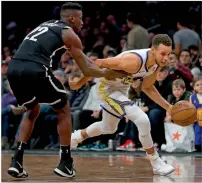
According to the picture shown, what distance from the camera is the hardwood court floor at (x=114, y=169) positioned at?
645cm

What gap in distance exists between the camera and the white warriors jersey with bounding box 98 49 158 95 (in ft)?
23.4

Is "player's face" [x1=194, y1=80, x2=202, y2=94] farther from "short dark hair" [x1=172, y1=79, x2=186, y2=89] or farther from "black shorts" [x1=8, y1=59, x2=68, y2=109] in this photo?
"black shorts" [x1=8, y1=59, x2=68, y2=109]

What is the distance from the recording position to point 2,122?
40.9ft

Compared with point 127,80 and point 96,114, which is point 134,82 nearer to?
point 96,114

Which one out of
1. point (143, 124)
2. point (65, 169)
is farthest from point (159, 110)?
point (65, 169)

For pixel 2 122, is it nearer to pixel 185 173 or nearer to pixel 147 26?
pixel 147 26

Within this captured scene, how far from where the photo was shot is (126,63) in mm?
6973

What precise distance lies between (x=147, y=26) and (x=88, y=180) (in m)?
8.58

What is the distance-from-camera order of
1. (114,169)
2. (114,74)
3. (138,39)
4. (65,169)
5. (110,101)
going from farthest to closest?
(138,39), (114,169), (110,101), (114,74), (65,169)

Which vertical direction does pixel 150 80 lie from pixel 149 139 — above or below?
above

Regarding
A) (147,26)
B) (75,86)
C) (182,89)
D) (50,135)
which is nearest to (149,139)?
(75,86)

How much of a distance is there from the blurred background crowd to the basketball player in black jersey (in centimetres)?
417

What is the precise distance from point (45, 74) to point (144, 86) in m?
1.69

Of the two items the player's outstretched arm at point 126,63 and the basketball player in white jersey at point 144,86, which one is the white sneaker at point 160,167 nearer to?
the basketball player in white jersey at point 144,86
